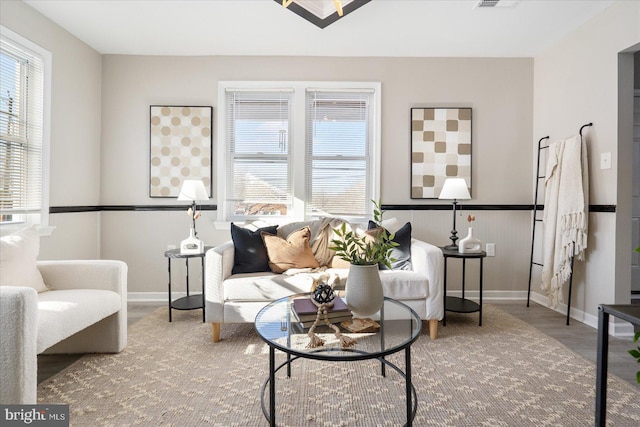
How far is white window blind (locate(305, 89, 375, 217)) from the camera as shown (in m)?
3.58

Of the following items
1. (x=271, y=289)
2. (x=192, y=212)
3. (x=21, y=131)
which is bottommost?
(x=271, y=289)

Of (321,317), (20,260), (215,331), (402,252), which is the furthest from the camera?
(402,252)

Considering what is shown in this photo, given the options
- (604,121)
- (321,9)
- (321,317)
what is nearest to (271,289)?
(321,317)

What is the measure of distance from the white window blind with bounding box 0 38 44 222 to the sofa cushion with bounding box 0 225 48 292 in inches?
27.1

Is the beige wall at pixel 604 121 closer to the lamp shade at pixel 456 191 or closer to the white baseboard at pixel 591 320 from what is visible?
the white baseboard at pixel 591 320

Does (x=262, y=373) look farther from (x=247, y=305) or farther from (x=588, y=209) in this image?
(x=588, y=209)

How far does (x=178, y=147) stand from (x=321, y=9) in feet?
6.29

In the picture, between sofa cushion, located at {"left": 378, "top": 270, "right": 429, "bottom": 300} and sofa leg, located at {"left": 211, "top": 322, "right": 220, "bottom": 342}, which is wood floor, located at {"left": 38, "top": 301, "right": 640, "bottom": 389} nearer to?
sofa leg, located at {"left": 211, "top": 322, "right": 220, "bottom": 342}

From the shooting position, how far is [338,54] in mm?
3500

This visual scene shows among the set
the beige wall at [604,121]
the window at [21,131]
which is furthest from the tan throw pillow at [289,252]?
the beige wall at [604,121]

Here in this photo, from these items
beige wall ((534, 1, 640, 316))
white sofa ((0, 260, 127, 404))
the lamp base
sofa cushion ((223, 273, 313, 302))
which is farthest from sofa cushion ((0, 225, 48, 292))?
beige wall ((534, 1, 640, 316))

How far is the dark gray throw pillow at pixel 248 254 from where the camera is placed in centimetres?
274

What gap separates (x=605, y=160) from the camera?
270cm

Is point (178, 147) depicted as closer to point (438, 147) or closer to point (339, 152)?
point (339, 152)
